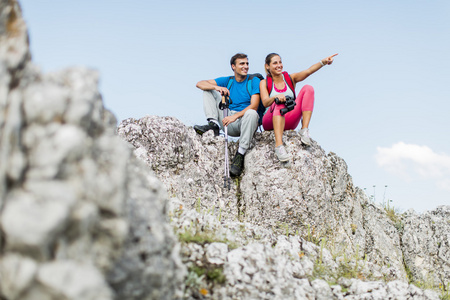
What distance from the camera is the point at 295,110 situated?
28.6 ft

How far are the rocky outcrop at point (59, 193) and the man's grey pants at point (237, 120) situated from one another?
229 inches

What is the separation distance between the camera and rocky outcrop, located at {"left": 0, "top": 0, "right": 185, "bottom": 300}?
90.4 inches

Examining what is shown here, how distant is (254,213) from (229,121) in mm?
2190

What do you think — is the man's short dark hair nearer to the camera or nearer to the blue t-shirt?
the blue t-shirt

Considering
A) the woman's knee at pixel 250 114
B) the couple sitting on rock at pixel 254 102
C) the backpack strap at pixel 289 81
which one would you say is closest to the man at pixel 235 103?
the couple sitting on rock at pixel 254 102

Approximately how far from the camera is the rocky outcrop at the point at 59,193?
2295 mm

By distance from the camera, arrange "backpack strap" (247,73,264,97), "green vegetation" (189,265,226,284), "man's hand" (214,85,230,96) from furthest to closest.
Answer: "backpack strap" (247,73,264,97) → "man's hand" (214,85,230,96) → "green vegetation" (189,265,226,284)

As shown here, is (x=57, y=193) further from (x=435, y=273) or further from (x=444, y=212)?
(x=444, y=212)

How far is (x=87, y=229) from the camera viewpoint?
2.40 metres

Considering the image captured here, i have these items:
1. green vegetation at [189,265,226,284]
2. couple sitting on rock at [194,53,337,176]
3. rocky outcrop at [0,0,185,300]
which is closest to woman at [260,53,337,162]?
couple sitting on rock at [194,53,337,176]

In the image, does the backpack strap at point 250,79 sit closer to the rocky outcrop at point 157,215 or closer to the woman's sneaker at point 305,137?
the rocky outcrop at point 157,215

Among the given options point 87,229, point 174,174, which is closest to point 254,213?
point 174,174

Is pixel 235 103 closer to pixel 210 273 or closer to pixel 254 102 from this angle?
pixel 254 102

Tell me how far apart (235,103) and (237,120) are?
579 millimetres
